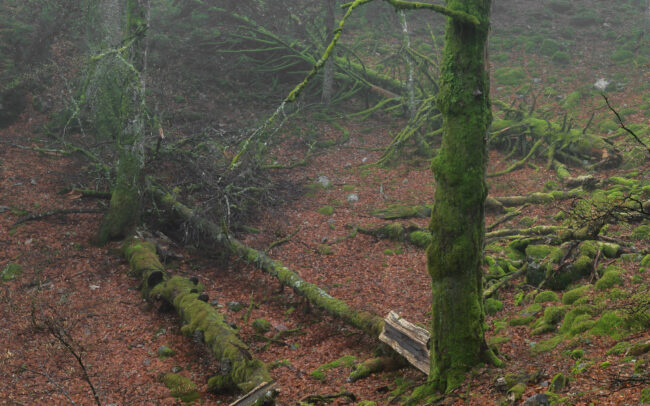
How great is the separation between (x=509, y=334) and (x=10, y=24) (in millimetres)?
15475

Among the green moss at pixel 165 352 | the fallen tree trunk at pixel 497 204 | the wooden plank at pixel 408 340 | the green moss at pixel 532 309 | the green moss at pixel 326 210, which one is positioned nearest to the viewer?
the wooden plank at pixel 408 340

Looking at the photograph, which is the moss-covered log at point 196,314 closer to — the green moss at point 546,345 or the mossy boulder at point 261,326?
the mossy boulder at point 261,326

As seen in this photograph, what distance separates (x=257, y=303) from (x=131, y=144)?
12.8 feet

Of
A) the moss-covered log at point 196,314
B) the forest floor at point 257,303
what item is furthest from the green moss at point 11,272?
the moss-covered log at point 196,314

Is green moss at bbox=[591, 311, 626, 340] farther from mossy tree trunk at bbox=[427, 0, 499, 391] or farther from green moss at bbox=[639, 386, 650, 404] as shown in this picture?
green moss at bbox=[639, 386, 650, 404]

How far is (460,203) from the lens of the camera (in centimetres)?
442

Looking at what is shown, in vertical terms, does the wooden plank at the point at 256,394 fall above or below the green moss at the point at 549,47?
below

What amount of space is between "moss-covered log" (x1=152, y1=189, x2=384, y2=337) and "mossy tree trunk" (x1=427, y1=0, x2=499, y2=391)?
1814 mm

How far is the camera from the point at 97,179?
10492 mm

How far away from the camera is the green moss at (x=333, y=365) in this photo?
19.8 ft

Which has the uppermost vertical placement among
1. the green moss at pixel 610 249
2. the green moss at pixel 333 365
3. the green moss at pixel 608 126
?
the green moss at pixel 608 126

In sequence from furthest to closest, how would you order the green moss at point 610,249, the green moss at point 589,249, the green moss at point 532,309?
the green moss at point 589,249 → the green moss at point 610,249 → the green moss at point 532,309

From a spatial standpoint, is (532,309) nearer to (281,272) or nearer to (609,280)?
(609,280)

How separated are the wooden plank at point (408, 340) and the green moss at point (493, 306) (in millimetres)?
1593
